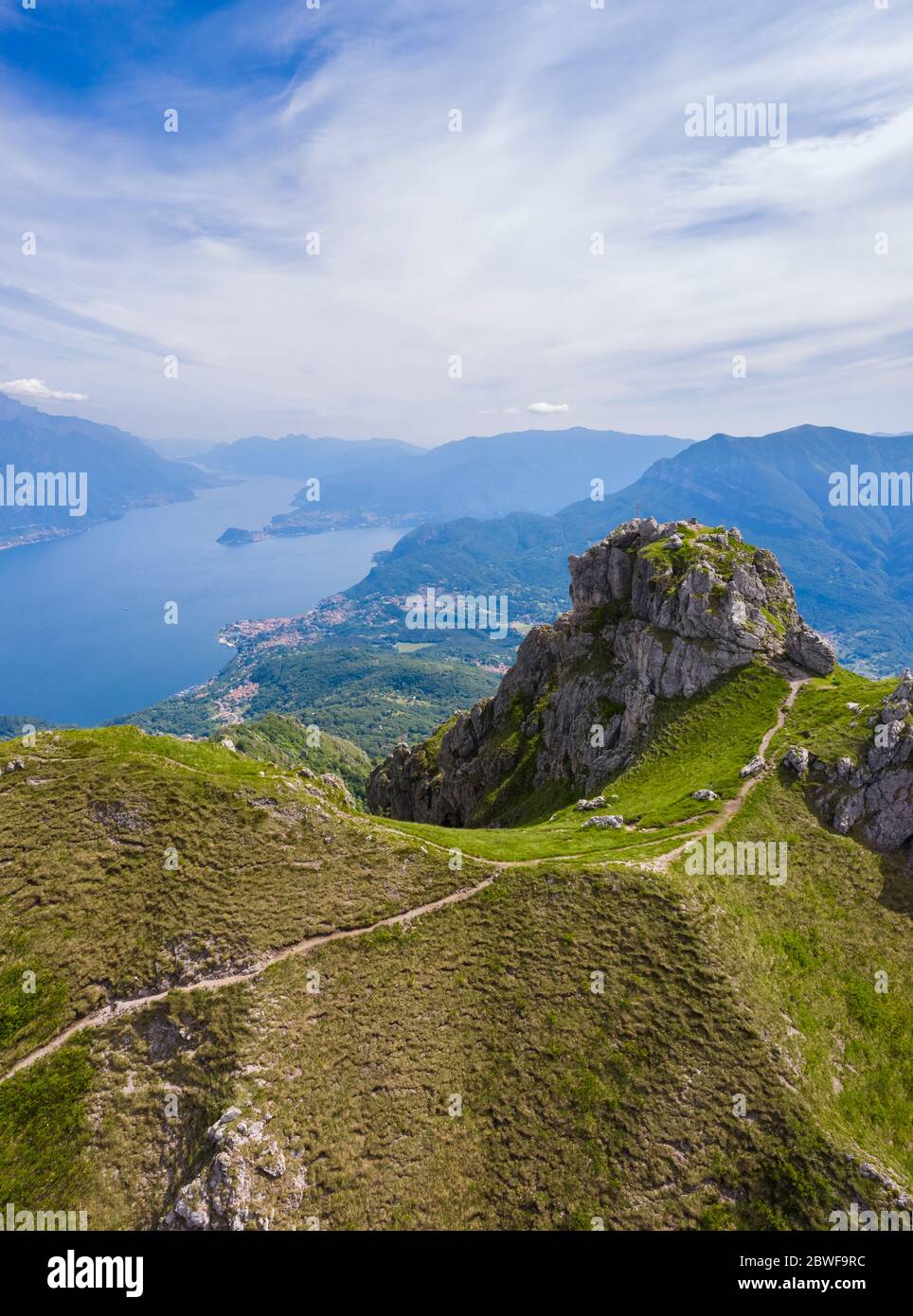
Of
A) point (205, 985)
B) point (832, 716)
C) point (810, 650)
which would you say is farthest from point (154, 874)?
→ point (810, 650)

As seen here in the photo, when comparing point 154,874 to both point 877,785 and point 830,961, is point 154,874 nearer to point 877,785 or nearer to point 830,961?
point 830,961

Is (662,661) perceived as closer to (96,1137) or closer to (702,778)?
(702,778)

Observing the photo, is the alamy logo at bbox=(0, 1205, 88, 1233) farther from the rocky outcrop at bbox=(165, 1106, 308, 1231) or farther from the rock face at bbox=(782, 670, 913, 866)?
the rock face at bbox=(782, 670, 913, 866)

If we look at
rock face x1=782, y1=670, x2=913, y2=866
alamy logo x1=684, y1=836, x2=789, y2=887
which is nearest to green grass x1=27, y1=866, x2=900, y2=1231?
alamy logo x1=684, y1=836, x2=789, y2=887

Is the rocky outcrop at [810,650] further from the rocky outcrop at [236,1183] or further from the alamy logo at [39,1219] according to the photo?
the alamy logo at [39,1219]
